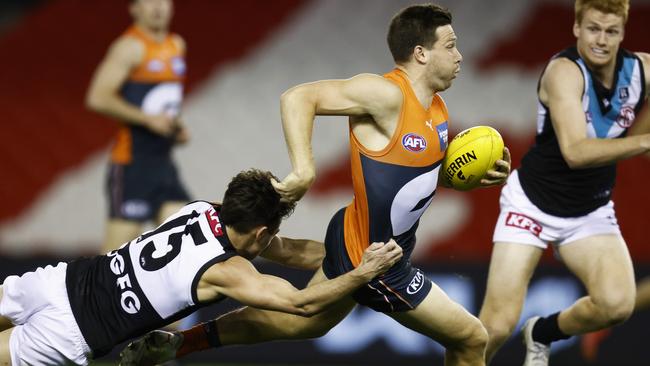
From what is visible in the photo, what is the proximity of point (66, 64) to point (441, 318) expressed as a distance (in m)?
6.69

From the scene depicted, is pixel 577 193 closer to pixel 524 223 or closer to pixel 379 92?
pixel 524 223

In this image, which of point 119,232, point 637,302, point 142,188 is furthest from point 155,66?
point 637,302

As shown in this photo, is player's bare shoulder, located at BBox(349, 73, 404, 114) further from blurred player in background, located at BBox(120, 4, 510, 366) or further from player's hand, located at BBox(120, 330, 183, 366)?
player's hand, located at BBox(120, 330, 183, 366)

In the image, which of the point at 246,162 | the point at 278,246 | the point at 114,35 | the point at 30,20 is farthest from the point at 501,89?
the point at 278,246

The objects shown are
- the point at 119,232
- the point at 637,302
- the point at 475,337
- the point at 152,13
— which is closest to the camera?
the point at 475,337

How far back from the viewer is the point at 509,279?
21.2ft

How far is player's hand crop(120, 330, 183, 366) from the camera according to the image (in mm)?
5988

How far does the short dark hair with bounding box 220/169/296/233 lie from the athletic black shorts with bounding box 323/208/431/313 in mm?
398

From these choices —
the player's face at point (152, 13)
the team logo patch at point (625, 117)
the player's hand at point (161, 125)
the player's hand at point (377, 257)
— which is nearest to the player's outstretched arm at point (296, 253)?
the player's hand at point (377, 257)

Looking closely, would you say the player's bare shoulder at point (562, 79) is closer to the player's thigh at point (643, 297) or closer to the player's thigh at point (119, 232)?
the player's thigh at point (643, 297)

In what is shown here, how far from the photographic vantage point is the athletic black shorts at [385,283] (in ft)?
18.7

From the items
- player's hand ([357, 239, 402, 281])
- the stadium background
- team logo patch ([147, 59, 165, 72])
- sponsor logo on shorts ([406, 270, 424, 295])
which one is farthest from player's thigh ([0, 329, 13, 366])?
the stadium background

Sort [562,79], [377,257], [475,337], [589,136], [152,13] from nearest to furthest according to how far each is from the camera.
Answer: [377,257], [475,337], [562,79], [589,136], [152,13]

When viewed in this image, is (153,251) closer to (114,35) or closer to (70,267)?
(70,267)
